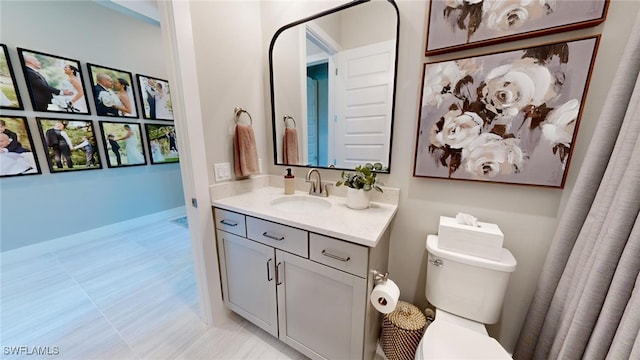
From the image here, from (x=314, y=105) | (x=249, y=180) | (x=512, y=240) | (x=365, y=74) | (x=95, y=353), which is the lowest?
(x=95, y=353)

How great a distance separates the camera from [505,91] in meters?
0.96

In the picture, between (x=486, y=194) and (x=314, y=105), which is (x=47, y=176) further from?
(x=486, y=194)

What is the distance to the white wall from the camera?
2.91 ft

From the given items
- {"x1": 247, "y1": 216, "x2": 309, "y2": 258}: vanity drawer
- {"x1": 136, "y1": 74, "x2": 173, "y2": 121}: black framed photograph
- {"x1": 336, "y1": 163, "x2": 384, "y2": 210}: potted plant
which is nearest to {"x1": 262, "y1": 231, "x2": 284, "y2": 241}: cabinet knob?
{"x1": 247, "y1": 216, "x2": 309, "y2": 258}: vanity drawer

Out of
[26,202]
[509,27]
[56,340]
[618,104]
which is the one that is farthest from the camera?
[26,202]

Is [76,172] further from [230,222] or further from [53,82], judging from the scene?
[230,222]

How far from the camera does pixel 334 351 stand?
1072 mm

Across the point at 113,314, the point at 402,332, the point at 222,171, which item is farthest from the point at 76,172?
the point at 402,332

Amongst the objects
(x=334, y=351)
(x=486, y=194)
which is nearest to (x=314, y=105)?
(x=486, y=194)

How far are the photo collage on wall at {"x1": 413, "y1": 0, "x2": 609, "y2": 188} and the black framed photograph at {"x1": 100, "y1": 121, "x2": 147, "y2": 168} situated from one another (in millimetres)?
3492

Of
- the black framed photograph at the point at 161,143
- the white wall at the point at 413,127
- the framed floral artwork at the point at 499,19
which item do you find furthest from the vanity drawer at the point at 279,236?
the black framed photograph at the point at 161,143

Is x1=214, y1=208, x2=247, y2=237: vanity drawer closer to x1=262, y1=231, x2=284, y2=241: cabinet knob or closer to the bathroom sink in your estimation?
x1=262, y1=231, x2=284, y2=241: cabinet knob

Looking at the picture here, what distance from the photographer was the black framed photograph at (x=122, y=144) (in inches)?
102

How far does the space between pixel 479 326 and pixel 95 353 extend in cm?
216
